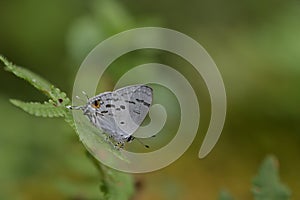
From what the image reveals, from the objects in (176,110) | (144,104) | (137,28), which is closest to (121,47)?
(137,28)

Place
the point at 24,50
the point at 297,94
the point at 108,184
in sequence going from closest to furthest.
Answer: the point at 108,184 → the point at 297,94 → the point at 24,50

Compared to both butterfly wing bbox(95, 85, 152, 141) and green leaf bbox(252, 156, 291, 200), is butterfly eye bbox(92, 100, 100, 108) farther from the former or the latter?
green leaf bbox(252, 156, 291, 200)

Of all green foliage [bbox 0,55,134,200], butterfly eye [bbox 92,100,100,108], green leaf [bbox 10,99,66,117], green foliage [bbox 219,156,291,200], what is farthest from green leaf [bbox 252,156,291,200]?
green leaf [bbox 10,99,66,117]

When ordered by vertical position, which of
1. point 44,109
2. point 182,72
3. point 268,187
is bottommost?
point 44,109

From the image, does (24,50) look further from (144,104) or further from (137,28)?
(144,104)

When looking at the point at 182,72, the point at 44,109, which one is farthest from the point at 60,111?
the point at 182,72

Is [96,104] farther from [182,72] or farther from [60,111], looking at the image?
[182,72]

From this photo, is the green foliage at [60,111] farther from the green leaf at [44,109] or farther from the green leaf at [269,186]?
the green leaf at [269,186]
